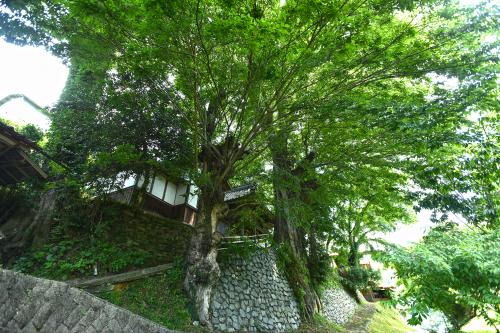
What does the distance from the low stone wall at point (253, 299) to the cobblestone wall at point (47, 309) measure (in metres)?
4.28

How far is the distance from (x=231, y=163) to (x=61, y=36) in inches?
226

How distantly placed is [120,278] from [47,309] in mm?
4446

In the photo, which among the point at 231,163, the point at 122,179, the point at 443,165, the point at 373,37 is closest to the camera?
the point at 373,37

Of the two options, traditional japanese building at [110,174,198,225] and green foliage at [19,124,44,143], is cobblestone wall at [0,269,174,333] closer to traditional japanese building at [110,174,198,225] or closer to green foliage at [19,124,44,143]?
traditional japanese building at [110,174,198,225]

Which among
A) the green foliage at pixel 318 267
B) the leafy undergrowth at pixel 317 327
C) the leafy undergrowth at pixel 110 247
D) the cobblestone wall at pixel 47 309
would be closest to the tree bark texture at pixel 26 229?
the leafy undergrowth at pixel 110 247

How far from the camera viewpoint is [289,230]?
13.7 meters

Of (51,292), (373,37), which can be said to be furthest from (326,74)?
(51,292)

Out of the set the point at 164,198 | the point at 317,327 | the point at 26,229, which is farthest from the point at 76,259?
the point at 317,327

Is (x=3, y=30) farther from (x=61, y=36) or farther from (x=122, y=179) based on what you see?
(x=122, y=179)

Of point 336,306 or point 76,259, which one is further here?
point 336,306

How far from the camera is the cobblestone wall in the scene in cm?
436

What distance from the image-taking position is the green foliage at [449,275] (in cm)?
502

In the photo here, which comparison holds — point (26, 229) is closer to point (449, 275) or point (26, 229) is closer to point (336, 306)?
point (449, 275)

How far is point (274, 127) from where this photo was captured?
31.3ft
